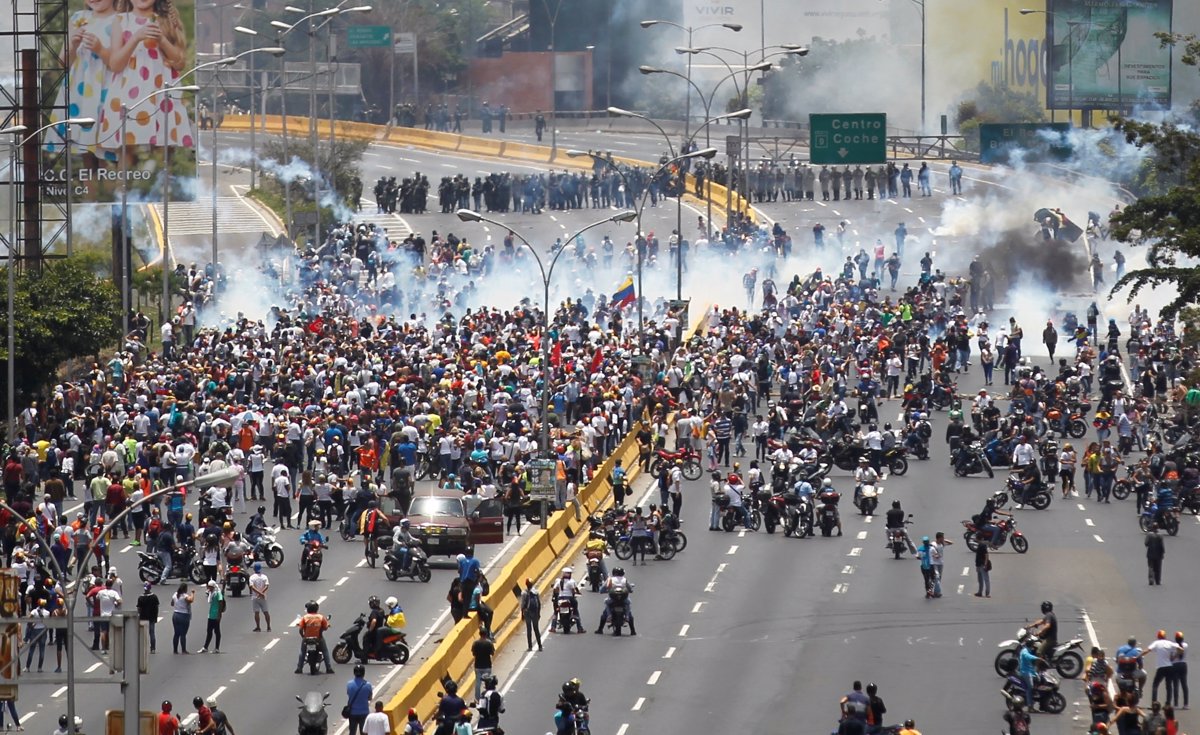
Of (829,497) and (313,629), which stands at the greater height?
(829,497)

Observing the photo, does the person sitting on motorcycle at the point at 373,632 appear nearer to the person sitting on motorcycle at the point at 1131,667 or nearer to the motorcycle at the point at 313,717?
the motorcycle at the point at 313,717

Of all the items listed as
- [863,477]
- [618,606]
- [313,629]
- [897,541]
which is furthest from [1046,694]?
[863,477]

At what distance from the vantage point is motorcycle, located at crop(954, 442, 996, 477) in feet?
162

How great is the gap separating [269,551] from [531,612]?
240 inches

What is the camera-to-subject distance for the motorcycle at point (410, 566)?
3994cm

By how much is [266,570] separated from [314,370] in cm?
1284

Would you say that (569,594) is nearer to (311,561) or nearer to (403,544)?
(403,544)

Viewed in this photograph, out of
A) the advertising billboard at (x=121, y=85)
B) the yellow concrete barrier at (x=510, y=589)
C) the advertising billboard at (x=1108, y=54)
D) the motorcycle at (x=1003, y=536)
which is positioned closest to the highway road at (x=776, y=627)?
the motorcycle at (x=1003, y=536)

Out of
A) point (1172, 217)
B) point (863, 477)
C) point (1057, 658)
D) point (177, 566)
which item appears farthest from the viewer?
point (1172, 217)

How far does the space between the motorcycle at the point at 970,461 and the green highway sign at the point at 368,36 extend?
7867 centimetres

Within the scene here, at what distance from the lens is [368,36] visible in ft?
408

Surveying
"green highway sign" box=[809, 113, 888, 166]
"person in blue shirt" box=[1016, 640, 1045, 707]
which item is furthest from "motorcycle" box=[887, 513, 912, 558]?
"green highway sign" box=[809, 113, 888, 166]

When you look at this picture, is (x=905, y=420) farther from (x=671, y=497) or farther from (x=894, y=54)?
(x=894, y=54)

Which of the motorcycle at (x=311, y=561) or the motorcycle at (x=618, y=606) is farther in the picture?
the motorcycle at (x=311, y=561)
